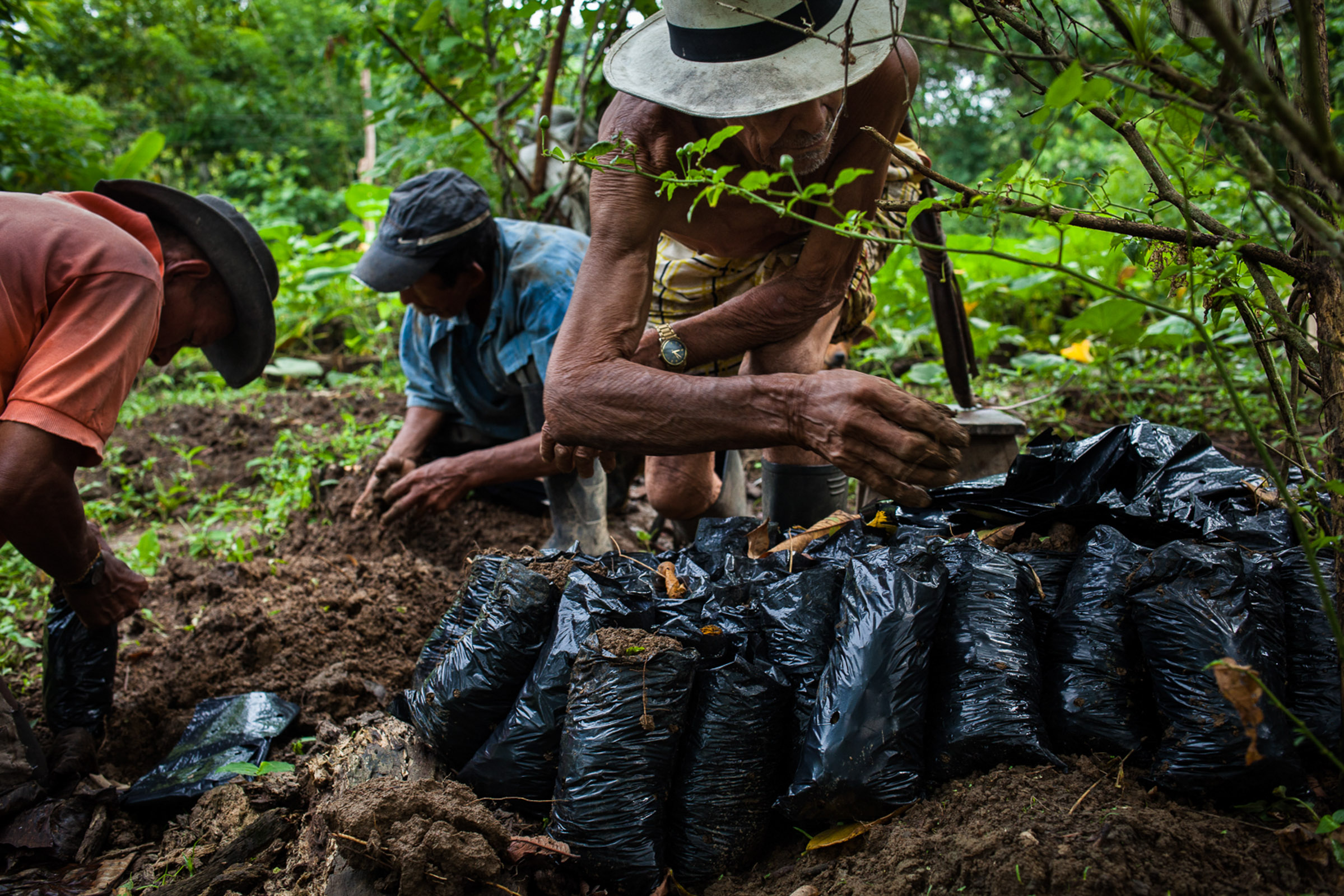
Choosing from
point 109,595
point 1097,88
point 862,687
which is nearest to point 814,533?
point 862,687

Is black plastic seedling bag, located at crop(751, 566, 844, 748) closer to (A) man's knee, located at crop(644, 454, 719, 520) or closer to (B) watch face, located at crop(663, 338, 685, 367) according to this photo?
(B) watch face, located at crop(663, 338, 685, 367)

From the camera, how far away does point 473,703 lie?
6.14 feet

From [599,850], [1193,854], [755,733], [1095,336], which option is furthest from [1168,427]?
[1095,336]

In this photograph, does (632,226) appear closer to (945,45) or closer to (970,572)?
(945,45)

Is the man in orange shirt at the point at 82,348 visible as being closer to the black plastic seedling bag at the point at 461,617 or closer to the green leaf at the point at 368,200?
the black plastic seedling bag at the point at 461,617

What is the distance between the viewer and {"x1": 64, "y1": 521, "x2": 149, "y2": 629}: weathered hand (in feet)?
7.36

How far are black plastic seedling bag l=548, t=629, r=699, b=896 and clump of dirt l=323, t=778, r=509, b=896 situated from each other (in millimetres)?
159

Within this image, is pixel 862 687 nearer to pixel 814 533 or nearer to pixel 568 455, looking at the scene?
pixel 814 533

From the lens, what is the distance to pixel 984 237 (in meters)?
1.54

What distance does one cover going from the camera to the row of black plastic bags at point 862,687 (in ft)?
4.81

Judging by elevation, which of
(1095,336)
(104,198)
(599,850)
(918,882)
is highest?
(1095,336)

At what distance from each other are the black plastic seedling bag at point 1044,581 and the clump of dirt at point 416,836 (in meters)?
1.14

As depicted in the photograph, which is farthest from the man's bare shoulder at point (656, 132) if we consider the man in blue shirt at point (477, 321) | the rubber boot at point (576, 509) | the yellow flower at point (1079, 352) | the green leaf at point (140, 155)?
the green leaf at point (140, 155)

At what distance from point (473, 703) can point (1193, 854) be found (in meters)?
1.38
